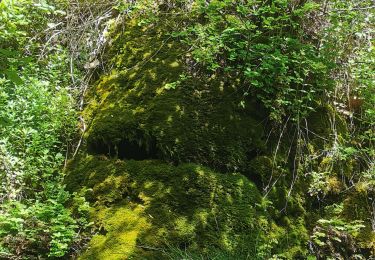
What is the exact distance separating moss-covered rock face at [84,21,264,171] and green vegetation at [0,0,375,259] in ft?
0.05

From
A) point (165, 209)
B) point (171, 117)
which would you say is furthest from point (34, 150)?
point (165, 209)

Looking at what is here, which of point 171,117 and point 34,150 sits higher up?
point 171,117

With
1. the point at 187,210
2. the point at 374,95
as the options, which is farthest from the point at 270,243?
the point at 374,95

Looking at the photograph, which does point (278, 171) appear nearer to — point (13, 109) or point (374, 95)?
point (374, 95)

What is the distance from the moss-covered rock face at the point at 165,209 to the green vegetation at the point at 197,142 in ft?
0.04

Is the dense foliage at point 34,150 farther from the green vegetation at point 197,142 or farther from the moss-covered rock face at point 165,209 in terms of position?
the moss-covered rock face at point 165,209

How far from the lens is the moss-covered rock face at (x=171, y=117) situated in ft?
11.7

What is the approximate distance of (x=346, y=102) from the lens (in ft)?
15.4

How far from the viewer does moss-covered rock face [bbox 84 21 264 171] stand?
3578mm

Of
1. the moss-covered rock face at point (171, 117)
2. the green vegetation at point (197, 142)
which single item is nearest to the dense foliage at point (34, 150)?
the green vegetation at point (197, 142)

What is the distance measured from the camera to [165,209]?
3111 mm

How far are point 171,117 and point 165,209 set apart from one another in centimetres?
99

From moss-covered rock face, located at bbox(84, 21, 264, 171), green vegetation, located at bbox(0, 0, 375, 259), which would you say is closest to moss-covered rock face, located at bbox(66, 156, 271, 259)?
green vegetation, located at bbox(0, 0, 375, 259)

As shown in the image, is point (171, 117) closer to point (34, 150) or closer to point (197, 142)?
point (197, 142)
